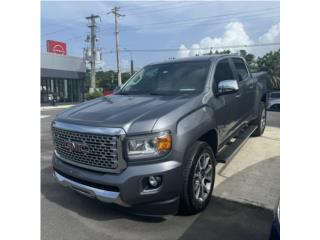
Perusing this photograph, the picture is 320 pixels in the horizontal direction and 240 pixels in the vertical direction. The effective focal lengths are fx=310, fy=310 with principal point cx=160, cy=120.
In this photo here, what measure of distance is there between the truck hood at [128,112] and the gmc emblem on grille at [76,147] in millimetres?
246

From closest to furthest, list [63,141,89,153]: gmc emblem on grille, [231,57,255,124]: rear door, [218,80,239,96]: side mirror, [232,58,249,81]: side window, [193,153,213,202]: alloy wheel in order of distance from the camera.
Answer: [63,141,89,153]: gmc emblem on grille → [193,153,213,202]: alloy wheel → [218,80,239,96]: side mirror → [231,57,255,124]: rear door → [232,58,249,81]: side window

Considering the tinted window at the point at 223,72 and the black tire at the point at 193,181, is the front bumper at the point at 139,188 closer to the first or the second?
the black tire at the point at 193,181

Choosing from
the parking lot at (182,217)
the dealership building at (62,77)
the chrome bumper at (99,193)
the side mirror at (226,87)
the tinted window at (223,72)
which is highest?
the dealership building at (62,77)

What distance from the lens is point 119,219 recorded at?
141 inches

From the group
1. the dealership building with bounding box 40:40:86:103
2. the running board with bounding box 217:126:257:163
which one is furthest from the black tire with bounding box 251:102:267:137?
the dealership building with bounding box 40:40:86:103

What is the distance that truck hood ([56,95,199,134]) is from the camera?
10.4 feet

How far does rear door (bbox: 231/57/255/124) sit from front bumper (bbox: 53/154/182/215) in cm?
247

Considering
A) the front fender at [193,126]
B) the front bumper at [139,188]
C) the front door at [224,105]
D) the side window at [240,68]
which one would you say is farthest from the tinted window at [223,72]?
the front bumper at [139,188]

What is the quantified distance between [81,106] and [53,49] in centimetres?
Answer: 4138

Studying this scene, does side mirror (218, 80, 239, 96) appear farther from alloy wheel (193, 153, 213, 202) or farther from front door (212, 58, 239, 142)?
alloy wheel (193, 153, 213, 202)

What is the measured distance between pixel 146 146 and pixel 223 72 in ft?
7.43

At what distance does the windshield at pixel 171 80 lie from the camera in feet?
14.1
